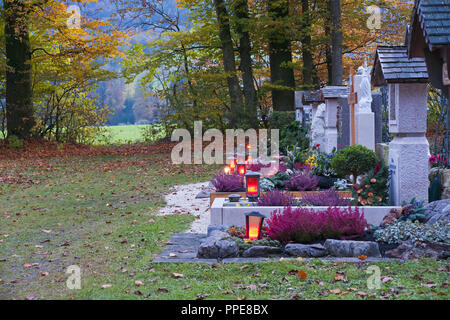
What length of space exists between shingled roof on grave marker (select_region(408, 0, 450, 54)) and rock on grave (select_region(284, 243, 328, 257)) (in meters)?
2.77

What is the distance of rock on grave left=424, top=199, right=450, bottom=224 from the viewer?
6812 millimetres

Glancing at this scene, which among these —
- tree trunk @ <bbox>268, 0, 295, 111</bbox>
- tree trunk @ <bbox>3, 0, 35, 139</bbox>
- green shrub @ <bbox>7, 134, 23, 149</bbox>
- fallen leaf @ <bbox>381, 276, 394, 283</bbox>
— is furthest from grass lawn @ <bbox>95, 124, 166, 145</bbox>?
fallen leaf @ <bbox>381, 276, 394, 283</bbox>

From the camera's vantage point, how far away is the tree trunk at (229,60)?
2361 centimetres

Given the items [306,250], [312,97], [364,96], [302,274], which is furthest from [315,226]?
[312,97]

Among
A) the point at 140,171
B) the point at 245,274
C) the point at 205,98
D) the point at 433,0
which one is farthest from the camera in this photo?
the point at 205,98

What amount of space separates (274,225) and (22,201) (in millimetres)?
7043

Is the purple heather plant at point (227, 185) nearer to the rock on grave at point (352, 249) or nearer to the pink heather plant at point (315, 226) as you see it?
the pink heather plant at point (315, 226)

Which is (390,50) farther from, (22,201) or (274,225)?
(22,201)

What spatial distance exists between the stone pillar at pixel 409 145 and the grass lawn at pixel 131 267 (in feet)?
9.33

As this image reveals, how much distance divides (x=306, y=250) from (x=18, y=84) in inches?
796

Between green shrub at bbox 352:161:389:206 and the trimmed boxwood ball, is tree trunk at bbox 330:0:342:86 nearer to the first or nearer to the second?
the trimmed boxwood ball

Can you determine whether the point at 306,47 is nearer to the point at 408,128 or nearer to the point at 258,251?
the point at 408,128

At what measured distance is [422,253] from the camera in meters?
5.98
